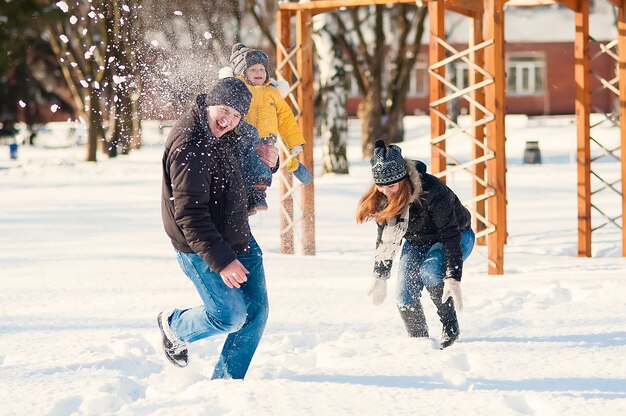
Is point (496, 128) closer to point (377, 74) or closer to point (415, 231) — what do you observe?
point (415, 231)

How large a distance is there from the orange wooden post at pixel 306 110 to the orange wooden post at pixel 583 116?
111 inches

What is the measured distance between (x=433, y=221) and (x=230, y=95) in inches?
71.0

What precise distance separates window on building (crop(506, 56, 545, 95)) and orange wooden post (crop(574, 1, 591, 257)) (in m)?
44.6

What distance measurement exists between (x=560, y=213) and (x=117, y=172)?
13.2m

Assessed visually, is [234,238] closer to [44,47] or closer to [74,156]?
[74,156]

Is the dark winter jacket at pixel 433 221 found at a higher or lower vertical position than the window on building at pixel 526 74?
lower

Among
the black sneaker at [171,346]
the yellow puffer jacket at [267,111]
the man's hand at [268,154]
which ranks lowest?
the black sneaker at [171,346]

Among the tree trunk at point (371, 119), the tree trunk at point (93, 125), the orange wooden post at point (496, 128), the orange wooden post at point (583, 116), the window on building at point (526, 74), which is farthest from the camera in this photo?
the window on building at point (526, 74)

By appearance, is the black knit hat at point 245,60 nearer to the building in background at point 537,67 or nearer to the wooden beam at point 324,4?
the wooden beam at point 324,4

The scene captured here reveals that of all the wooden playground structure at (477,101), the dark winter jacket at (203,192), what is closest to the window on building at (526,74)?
the wooden playground structure at (477,101)

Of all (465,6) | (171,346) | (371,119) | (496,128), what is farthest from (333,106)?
(171,346)

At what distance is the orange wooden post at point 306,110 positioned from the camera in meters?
10.5

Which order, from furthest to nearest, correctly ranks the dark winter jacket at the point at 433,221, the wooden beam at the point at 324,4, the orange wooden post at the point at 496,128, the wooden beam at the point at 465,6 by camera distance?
the wooden beam at the point at 324,4 < the wooden beam at the point at 465,6 < the orange wooden post at the point at 496,128 < the dark winter jacket at the point at 433,221

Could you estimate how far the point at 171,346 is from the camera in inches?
212
